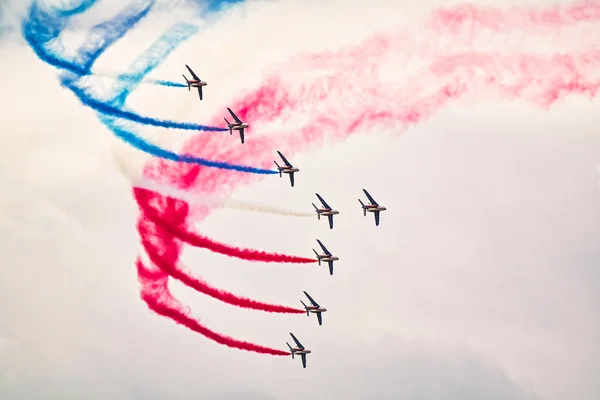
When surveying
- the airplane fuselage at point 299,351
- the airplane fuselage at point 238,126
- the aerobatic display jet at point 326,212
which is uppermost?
the airplane fuselage at point 238,126

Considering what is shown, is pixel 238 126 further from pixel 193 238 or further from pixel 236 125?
pixel 193 238

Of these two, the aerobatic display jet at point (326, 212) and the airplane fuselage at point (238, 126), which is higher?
the airplane fuselage at point (238, 126)

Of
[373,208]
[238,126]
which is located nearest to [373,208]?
[373,208]

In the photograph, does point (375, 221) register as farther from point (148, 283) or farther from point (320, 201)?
point (148, 283)

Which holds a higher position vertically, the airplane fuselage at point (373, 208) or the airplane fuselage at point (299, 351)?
the airplane fuselage at point (373, 208)

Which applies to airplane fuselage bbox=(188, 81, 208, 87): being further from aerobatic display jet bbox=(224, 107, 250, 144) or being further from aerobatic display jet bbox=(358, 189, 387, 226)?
aerobatic display jet bbox=(358, 189, 387, 226)

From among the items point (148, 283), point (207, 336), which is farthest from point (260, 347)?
point (148, 283)

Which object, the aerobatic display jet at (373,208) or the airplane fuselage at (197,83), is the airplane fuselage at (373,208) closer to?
the aerobatic display jet at (373,208)

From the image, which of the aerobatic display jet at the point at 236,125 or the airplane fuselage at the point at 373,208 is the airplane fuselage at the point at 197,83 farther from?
the airplane fuselage at the point at 373,208

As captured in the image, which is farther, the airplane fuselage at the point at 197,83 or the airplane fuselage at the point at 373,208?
the airplane fuselage at the point at 373,208

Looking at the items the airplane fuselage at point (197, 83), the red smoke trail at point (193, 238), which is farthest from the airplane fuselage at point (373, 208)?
the airplane fuselage at point (197, 83)

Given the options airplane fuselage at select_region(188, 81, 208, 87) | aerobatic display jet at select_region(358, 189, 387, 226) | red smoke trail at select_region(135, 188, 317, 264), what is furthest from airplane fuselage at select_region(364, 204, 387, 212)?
airplane fuselage at select_region(188, 81, 208, 87)

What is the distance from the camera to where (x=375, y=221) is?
92.1 metres

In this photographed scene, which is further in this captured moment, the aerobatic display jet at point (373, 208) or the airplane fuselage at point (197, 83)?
the aerobatic display jet at point (373, 208)
